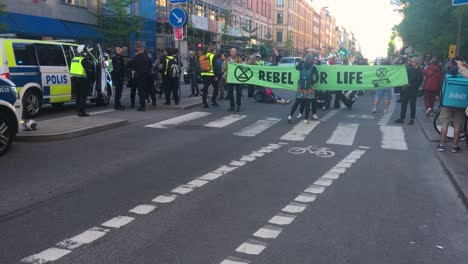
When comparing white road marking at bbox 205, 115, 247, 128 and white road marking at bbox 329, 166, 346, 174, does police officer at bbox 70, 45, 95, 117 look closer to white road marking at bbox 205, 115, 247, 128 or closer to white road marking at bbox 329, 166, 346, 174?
white road marking at bbox 205, 115, 247, 128

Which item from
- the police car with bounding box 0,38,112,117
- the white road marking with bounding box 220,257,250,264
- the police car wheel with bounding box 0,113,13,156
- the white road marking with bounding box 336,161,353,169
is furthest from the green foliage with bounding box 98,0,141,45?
the white road marking with bounding box 220,257,250,264

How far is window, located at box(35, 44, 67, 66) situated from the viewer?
13.1m

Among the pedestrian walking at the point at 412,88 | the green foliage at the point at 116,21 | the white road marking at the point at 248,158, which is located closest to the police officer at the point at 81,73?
the white road marking at the point at 248,158

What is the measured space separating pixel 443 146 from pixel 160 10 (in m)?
33.5

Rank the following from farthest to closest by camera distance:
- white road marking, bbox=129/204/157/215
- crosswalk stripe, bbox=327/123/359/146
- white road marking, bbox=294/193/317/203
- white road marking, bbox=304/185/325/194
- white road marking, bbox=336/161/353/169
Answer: crosswalk stripe, bbox=327/123/359/146
white road marking, bbox=336/161/353/169
white road marking, bbox=304/185/325/194
white road marking, bbox=294/193/317/203
white road marking, bbox=129/204/157/215

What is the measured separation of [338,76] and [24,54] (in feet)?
28.2

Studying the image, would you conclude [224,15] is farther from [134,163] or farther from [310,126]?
[134,163]

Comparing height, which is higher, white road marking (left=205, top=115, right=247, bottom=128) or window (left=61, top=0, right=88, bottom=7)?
window (left=61, top=0, right=88, bottom=7)

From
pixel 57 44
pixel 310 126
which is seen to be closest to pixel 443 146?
pixel 310 126

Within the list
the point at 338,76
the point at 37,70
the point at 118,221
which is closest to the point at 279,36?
the point at 338,76

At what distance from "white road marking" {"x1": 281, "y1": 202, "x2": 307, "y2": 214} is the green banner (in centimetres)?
897

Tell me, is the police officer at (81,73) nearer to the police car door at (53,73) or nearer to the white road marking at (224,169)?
the police car door at (53,73)

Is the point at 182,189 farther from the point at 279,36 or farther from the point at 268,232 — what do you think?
the point at 279,36

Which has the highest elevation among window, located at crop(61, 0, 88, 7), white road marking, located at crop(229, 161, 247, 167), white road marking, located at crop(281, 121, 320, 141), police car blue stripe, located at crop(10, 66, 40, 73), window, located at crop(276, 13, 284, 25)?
window, located at crop(276, 13, 284, 25)
